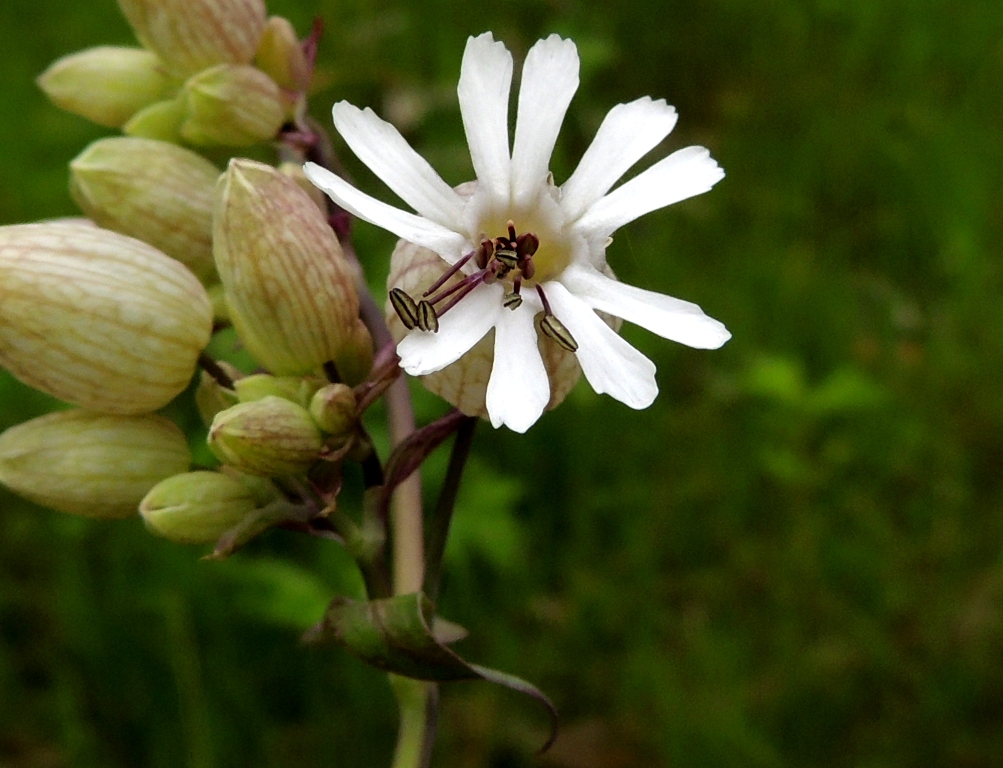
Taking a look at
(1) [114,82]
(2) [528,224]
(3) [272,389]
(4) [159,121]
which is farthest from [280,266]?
(1) [114,82]

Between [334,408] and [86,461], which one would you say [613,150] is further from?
[86,461]

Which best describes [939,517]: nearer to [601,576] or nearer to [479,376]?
[601,576]

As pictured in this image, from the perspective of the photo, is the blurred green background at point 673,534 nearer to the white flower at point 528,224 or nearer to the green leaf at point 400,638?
the white flower at point 528,224

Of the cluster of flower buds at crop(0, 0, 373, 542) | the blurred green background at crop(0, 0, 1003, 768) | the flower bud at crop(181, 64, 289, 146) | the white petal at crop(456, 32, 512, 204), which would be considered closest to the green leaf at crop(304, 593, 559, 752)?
the cluster of flower buds at crop(0, 0, 373, 542)

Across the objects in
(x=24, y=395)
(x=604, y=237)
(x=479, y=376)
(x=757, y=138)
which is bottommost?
(x=24, y=395)

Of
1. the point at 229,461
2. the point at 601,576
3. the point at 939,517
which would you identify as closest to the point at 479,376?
the point at 229,461
